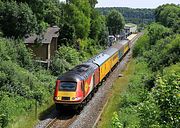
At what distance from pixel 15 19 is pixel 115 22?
3219 inches

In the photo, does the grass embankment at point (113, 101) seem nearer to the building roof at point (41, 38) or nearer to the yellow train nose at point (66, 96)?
the yellow train nose at point (66, 96)

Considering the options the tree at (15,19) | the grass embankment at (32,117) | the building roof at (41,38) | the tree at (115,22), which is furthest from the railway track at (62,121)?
the tree at (115,22)

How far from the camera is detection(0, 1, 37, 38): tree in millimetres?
36688

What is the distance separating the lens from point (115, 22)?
117m

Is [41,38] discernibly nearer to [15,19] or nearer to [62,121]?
[15,19]

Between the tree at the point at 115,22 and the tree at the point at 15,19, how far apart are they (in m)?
→ 80.0

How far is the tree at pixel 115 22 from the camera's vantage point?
382 feet

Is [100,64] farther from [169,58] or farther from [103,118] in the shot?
[103,118]

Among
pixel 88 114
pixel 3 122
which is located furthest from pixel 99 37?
pixel 3 122

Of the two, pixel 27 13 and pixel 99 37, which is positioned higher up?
pixel 27 13

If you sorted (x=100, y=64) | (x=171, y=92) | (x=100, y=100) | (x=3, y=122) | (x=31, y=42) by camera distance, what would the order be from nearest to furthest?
1. (x=171, y=92)
2. (x=3, y=122)
3. (x=100, y=100)
4. (x=100, y=64)
5. (x=31, y=42)

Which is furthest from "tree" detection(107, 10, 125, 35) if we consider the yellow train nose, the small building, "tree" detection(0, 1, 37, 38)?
the yellow train nose

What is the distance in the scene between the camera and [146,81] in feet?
104

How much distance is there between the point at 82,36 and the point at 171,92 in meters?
49.9
